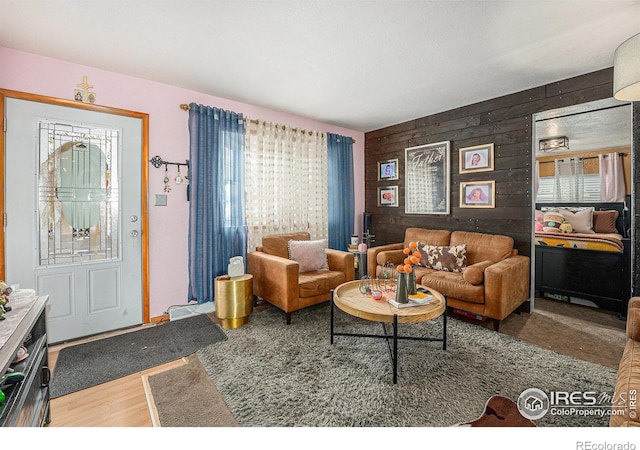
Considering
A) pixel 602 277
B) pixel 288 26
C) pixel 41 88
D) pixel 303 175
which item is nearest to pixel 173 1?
pixel 288 26

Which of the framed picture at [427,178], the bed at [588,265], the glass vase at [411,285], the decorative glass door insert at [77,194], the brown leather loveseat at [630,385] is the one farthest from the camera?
the framed picture at [427,178]

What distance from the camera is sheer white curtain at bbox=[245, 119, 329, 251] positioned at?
11.6 feet

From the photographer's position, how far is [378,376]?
195cm

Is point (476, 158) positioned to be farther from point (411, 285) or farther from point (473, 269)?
point (411, 285)

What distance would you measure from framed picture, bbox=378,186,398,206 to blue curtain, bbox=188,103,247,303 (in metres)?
2.23

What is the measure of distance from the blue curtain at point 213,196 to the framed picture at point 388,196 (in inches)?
87.8

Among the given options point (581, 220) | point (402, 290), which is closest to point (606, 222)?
point (581, 220)

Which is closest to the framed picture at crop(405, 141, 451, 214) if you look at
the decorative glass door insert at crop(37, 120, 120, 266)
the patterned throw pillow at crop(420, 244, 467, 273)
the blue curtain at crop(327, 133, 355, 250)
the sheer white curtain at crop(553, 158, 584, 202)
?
the patterned throw pillow at crop(420, 244, 467, 273)

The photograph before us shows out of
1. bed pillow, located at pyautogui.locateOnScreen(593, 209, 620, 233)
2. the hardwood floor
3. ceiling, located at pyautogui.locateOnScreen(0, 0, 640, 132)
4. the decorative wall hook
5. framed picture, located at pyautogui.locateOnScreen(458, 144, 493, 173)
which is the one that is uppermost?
ceiling, located at pyautogui.locateOnScreen(0, 0, 640, 132)

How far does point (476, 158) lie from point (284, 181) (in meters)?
2.40

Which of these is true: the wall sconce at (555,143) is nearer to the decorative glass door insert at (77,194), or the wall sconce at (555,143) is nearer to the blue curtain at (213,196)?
the blue curtain at (213,196)

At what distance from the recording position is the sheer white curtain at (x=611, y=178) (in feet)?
14.3

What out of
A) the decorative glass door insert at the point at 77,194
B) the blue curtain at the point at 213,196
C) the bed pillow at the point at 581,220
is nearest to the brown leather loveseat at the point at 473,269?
the bed pillow at the point at 581,220

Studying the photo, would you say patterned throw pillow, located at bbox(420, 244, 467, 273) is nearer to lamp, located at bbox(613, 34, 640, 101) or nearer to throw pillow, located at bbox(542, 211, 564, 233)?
throw pillow, located at bbox(542, 211, 564, 233)
